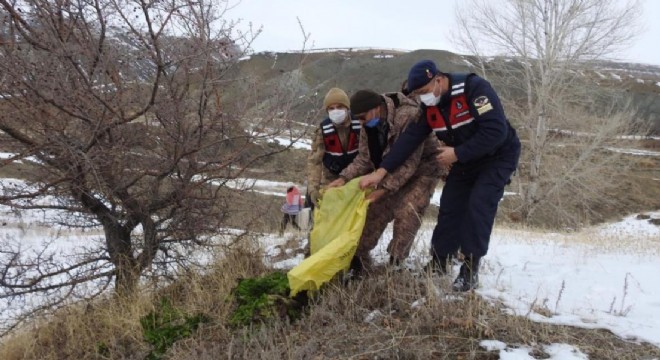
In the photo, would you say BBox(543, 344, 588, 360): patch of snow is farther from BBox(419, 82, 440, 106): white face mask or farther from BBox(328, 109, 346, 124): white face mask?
BBox(328, 109, 346, 124): white face mask

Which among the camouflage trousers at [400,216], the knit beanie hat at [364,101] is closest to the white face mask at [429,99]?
the knit beanie hat at [364,101]

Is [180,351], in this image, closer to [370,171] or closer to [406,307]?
[406,307]

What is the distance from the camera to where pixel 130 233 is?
548cm

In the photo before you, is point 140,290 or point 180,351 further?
point 140,290

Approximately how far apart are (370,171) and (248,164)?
3.90 ft

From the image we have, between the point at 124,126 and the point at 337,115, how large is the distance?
1864mm

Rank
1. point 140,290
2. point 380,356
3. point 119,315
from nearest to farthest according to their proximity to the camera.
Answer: point 380,356, point 119,315, point 140,290

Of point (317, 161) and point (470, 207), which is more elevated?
point (317, 161)

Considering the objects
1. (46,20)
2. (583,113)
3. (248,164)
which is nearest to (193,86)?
(248,164)

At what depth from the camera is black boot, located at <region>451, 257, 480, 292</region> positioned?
3.81 m

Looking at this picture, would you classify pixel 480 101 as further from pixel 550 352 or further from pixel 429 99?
pixel 550 352

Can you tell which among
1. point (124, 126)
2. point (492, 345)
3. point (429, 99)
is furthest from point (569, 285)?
point (124, 126)

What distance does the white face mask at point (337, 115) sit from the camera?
467 centimetres

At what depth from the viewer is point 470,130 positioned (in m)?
3.86
